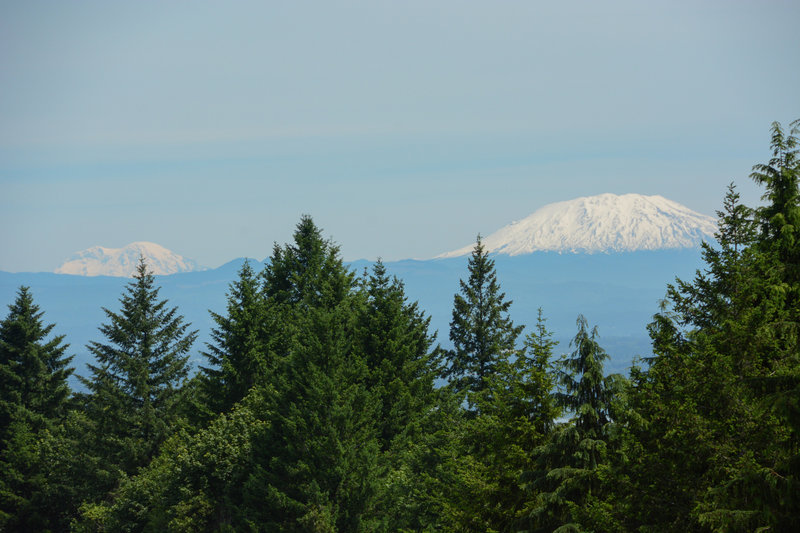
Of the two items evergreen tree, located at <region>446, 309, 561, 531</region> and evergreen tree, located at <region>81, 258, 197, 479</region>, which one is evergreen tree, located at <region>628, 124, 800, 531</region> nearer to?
evergreen tree, located at <region>446, 309, 561, 531</region>

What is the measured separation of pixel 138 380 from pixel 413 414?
28.4 m

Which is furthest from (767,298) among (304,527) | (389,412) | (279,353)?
(279,353)

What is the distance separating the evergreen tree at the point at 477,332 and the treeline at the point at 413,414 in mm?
179

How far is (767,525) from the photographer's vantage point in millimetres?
13414

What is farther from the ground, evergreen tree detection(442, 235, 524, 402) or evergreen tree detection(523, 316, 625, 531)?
evergreen tree detection(442, 235, 524, 402)

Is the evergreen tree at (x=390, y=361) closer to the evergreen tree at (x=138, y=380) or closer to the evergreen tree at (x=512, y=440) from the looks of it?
the evergreen tree at (x=512, y=440)

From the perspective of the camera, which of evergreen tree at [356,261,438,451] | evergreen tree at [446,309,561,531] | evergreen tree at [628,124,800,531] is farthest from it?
evergreen tree at [356,261,438,451]

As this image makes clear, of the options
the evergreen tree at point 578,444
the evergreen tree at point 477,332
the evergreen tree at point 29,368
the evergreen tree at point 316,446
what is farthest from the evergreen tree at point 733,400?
the evergreen tree at point 29,368

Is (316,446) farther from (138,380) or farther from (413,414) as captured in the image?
(138,380)

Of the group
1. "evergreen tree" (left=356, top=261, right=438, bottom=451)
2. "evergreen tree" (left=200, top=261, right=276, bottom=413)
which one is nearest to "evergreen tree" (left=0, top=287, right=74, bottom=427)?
"evergreen tree" (left=200, top=261, right=276, bottom=413)

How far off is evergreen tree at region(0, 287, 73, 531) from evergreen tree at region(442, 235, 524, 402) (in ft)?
126

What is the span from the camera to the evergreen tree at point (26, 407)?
63781mm

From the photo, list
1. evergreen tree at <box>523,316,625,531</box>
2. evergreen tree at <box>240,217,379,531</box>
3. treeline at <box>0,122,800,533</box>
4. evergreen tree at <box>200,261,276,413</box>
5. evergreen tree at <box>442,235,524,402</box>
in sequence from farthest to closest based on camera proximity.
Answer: evergreen tree at <box>442,235,524,402</box>, evergreen tree at <box>200,261,276,413</box>, evergreen tree at <box>240,217,379,531</box>, evergreen tree at <box>523,316,625,531</box>, treeline at <box>0,122,800,533</box>

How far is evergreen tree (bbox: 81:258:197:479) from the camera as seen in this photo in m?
56.4
